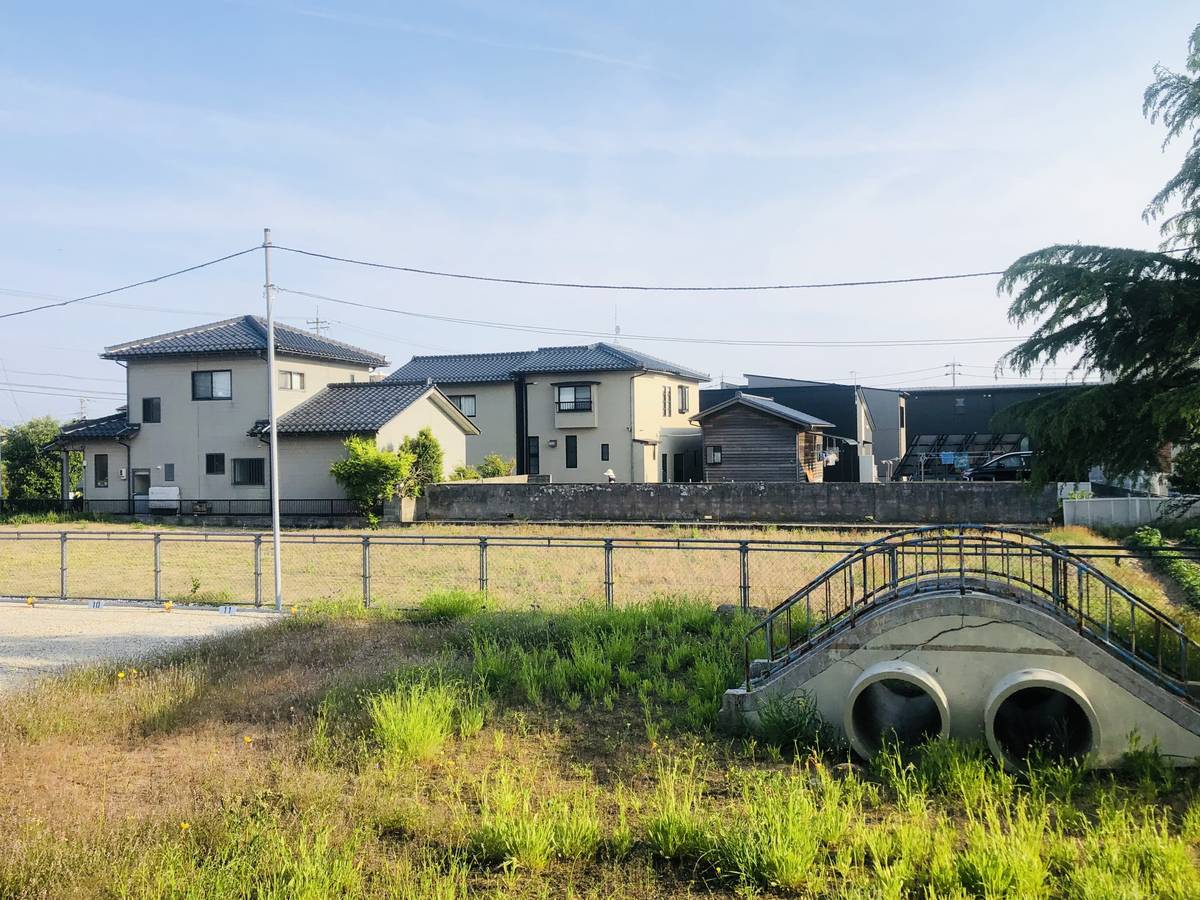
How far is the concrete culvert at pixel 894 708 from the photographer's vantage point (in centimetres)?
703

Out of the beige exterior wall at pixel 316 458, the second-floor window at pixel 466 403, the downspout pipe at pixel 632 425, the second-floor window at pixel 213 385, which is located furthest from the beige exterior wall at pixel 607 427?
the second-floor window at pixel 213 385

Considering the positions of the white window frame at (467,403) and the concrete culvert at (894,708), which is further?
the white window frame at (467,403)

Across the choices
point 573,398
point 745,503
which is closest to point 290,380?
point 573,398

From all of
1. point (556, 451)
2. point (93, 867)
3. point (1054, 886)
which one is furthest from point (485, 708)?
point (556, 451)

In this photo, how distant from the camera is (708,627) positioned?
1089cm

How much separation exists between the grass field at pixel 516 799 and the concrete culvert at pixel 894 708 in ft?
1.02

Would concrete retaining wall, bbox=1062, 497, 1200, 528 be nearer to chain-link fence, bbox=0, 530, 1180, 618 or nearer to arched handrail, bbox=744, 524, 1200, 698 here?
chain-link fence, bbox=0, 530, 1180, 618

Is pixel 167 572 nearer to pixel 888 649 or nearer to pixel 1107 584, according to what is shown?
pixel 888 649

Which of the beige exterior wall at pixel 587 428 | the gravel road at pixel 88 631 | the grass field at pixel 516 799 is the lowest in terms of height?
the grass field at pixel 516 799

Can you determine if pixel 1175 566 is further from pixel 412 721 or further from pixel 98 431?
pixel 98 431

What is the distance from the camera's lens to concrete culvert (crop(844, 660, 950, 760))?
277 inches

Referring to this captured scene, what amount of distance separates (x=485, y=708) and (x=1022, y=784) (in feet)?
14.5

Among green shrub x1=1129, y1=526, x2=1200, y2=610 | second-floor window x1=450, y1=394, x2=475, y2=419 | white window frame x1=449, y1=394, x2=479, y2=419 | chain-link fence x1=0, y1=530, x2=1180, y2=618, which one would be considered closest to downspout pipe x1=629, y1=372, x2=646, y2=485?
white window frame x1=449, y1=394, x2=479, y2=419

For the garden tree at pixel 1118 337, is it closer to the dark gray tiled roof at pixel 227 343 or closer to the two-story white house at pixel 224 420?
the two-story white house at pixel 224 420
